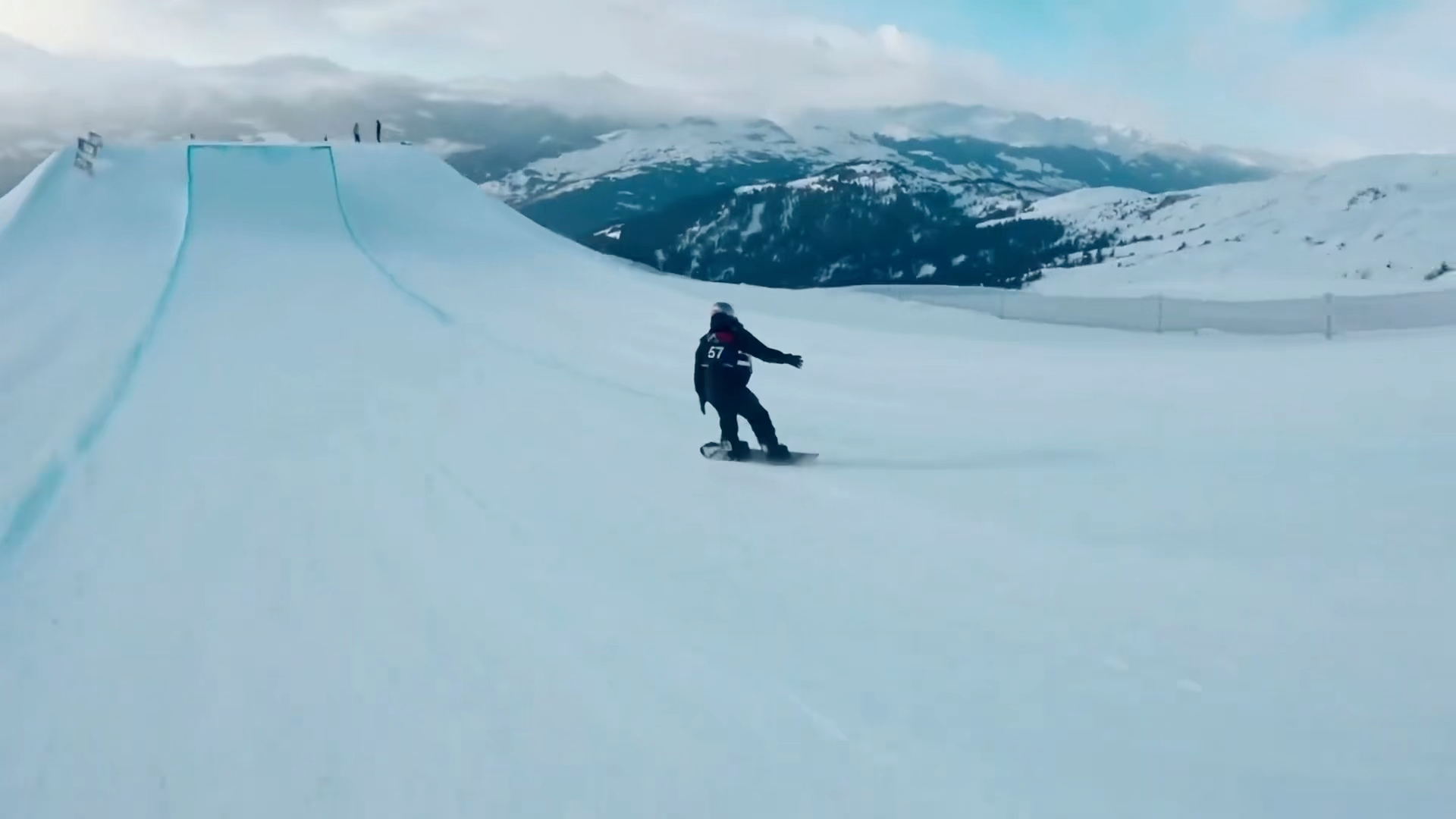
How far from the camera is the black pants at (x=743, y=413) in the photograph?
852 cm

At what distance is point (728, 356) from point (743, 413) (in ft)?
1.58

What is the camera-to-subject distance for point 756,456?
8.77m

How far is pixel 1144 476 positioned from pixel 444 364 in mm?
8490

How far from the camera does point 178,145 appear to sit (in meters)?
30.3

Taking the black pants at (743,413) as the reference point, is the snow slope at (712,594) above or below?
below

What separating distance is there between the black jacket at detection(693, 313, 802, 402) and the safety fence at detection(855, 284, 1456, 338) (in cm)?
1175

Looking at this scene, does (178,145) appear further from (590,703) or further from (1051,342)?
(590,703)

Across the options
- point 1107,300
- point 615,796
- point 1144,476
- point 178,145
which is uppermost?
point 178,145

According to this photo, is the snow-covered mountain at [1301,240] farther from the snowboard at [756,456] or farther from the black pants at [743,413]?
the black pants at [743,413]

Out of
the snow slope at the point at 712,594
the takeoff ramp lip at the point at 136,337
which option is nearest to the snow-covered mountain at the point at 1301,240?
the takeoff ramp lip at the point at 136,337

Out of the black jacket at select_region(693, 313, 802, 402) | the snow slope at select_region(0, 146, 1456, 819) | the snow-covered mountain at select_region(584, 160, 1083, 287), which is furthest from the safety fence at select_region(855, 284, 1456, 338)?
the snow-covered mountain at select_region(584, 160, 1083, 287)

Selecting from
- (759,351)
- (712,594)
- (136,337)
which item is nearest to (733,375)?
(759,351)

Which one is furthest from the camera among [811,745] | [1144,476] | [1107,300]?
[1107,300]

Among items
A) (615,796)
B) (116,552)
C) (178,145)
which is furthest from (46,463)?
(178,145)
